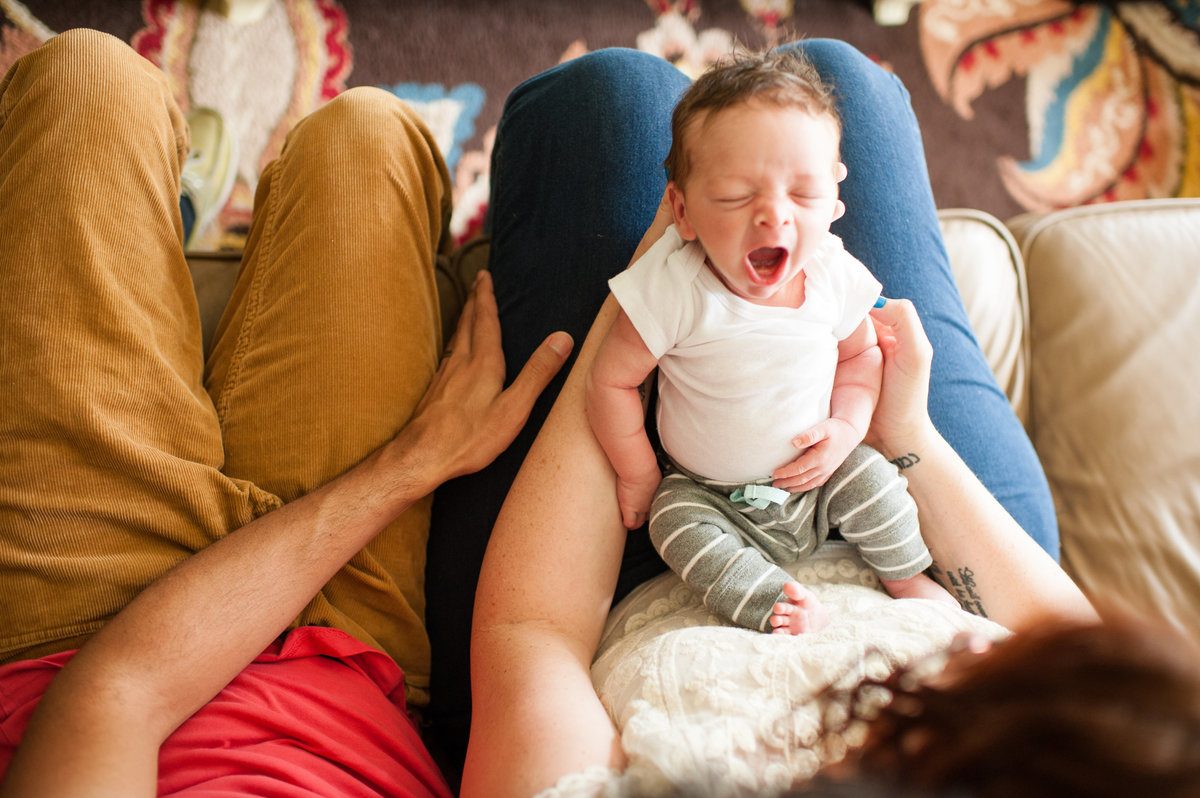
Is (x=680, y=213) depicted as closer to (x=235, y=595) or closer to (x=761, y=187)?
(x=761, y=187)

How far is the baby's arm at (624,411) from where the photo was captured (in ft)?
2.79

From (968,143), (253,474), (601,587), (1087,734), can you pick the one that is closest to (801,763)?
(1087,734)

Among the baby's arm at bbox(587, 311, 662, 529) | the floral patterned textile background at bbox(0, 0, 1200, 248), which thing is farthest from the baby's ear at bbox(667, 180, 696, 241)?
the floral patterned textile background at bbox(0, 0, 1200, 248)

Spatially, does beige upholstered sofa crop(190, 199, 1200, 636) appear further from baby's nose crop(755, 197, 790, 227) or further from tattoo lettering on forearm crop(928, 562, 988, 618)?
baby's nose crop(755, 197, 790, 227)

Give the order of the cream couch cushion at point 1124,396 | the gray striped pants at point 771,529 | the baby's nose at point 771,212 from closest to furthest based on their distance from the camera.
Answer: the baby's nose at point 771,212, the gray striped pants at point 771,529, the cream couch cushion at point 1124,396

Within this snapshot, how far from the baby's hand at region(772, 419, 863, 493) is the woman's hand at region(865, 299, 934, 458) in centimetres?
8

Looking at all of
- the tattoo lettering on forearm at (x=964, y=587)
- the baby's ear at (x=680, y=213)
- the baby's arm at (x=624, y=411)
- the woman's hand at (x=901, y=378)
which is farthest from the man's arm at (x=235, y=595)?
the tattoo lettering on forearm at (x=964, y=587)

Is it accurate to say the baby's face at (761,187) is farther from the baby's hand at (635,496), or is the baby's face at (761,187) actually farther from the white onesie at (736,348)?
the baby's hand at (635,496)

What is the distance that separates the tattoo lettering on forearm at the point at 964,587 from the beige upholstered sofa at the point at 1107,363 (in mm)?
381

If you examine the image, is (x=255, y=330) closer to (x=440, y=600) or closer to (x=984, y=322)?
(x=440, y=600)

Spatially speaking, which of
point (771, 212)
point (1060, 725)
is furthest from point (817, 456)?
point (1060, 725)

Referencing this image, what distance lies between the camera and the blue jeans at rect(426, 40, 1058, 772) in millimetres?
1018

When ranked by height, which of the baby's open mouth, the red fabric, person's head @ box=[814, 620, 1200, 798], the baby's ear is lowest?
the red fabric

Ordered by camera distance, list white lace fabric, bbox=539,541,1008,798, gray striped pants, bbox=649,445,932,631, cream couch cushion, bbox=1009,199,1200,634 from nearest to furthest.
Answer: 1. white lace fabric, bbox=539,541,1008,798
2. gray striped pants, bbox=649,445,932,631
3. cream couch cushion, bbox=1009,199,1200,634
